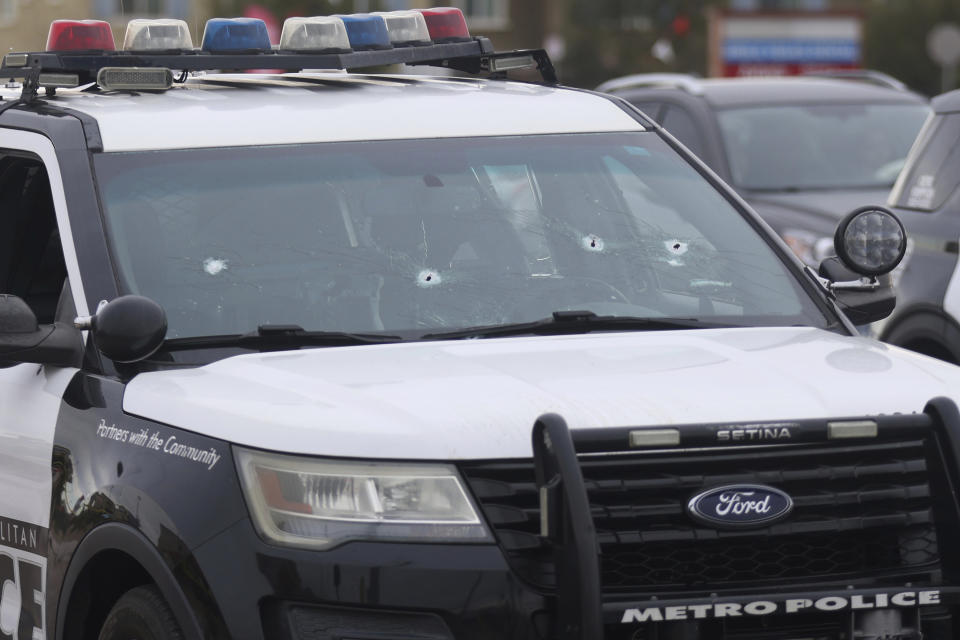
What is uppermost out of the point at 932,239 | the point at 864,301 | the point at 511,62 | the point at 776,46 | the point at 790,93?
the point at 511,62

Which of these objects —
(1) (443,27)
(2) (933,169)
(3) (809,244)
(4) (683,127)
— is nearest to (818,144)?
(4) (683,127)

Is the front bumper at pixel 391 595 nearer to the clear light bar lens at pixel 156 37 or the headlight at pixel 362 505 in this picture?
the headlight at pixel 362 505

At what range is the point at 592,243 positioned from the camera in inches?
201

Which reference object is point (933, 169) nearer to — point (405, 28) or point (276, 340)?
point (405, 28)

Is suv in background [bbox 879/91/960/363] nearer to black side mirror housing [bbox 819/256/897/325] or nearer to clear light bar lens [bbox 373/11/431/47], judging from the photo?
black side mirror housing [bbox 819/256/897/325]

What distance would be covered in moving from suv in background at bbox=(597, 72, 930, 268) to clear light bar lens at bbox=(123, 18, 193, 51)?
6874 mm

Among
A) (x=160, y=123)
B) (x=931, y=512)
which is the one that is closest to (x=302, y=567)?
(x=931, y=512)

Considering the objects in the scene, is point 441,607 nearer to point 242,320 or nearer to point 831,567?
point 831,567

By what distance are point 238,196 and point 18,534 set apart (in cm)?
93

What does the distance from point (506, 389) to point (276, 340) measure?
2.29ft

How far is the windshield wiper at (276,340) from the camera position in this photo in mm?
4578

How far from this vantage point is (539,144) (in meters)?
5.31

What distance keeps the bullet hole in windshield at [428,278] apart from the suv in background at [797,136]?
7.49 metres

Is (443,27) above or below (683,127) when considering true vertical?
above
